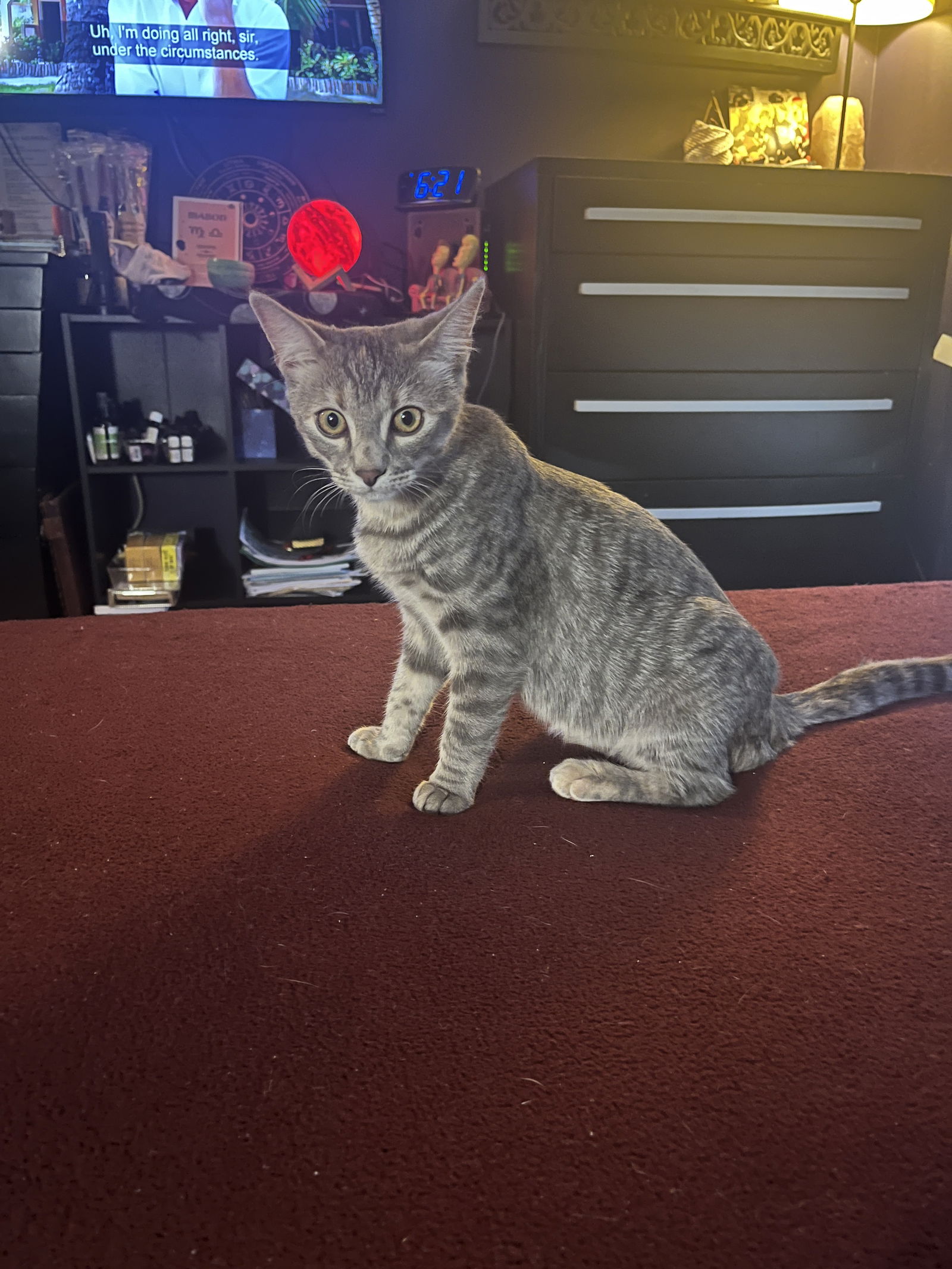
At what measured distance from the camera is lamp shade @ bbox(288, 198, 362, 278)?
2.61 m

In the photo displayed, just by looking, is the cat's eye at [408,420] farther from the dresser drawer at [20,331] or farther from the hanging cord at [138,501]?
the hanging cord at [138,501]

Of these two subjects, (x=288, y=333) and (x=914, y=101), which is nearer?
(x=288, y=333)

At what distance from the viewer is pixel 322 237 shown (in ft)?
8.62

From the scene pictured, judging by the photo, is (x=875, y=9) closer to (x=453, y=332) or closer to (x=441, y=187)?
(x=441, y=187)

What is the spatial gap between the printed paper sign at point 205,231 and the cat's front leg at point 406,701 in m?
1.91

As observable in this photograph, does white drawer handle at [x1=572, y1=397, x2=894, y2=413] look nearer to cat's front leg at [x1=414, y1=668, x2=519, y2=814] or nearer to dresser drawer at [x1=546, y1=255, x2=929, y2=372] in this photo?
dresser drawer at [x1=546, y1=255, x2=929, y2=372]

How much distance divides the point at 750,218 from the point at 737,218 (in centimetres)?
3

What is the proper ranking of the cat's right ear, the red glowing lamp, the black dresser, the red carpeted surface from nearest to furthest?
the red carpeted surface, the cat's right ear, the black dresser, the red glowing lamp

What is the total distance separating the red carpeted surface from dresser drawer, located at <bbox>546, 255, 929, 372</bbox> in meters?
1.55

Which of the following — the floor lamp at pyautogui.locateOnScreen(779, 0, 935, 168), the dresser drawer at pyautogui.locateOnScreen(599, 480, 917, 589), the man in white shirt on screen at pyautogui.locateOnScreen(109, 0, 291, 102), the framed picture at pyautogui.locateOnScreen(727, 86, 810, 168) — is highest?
the floor lamp at pyautogui.locateOnScreen(779, 0, 935, 168)

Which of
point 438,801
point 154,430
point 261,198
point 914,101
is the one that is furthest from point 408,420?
point 914,101

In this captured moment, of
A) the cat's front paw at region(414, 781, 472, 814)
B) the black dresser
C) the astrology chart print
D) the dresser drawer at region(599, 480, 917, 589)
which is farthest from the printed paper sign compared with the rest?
the cat's front paw at region(414, 781, 472, 814)

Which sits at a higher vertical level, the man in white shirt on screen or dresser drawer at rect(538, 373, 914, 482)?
the man in white shirt on screen

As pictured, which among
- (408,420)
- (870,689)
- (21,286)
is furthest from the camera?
(21,286)
